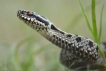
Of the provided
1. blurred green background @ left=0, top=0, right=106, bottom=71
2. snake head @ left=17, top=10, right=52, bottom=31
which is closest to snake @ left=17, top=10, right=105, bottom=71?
snake head @ left=17, top=10, right=52, bottom=31

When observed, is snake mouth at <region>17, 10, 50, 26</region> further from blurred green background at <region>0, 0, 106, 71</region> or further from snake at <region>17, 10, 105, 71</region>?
blurred green background at <region>0, 0, 106, 71</region>

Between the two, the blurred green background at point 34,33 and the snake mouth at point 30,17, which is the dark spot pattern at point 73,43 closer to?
the snake mouth at point 30,17

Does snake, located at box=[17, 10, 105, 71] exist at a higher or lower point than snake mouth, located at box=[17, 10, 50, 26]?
lower

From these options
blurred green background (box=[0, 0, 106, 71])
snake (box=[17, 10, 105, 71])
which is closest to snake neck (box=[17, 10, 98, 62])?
snake (box=[17, 10, 105, 71])

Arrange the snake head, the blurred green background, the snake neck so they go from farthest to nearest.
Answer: the blurred green background, the snake head, the snake neck

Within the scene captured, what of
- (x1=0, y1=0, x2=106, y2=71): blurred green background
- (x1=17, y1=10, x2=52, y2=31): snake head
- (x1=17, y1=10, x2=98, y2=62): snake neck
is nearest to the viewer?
(x1=17, y1=10, x2=98, y2=62): snake neck

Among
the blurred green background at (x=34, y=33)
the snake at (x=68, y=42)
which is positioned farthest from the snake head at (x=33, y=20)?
the blurred green background at (x=34, y=33)

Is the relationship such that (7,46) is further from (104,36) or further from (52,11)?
(52,11)

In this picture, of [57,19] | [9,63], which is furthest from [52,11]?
[9,63]

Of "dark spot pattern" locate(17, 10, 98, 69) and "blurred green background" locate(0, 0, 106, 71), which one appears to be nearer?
"dark spot pattern" locate(17, 10, 98, 69)
